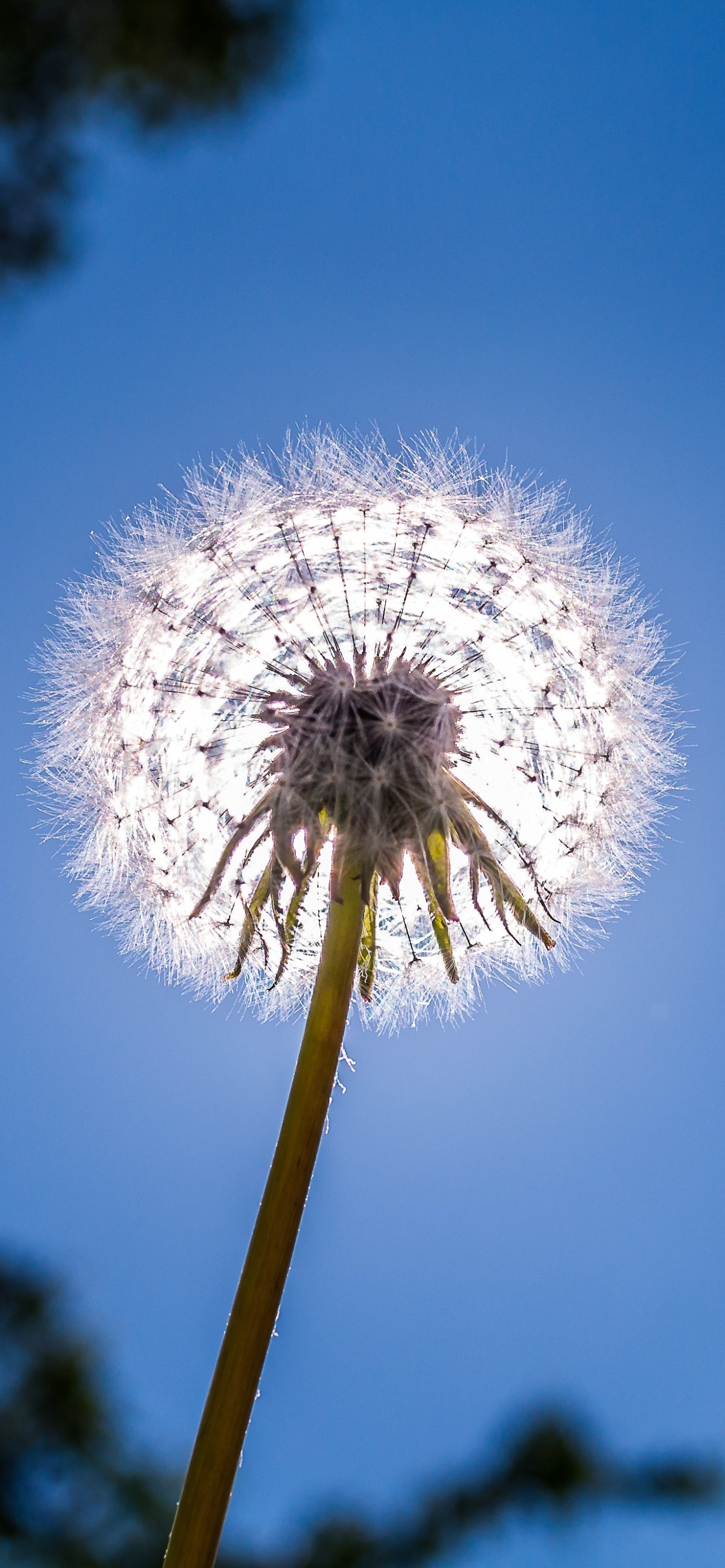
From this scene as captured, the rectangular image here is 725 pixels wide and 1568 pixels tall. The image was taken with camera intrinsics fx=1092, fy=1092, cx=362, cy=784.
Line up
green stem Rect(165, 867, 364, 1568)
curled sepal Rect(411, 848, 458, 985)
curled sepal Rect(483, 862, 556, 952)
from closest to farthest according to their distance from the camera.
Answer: green stem Rect(165, 867, 364, 1568) → curled sepal Rect(411, 848, 458, 985) → curled sepal Rect(483, 862, 556, 952)

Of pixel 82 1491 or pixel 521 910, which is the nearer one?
pixel 521 910

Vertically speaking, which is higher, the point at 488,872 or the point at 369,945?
the point at 488,872

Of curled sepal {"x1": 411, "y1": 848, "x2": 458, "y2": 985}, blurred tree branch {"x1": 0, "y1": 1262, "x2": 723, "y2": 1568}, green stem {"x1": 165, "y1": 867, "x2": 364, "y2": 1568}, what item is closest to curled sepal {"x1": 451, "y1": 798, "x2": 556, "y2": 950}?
curled sepal {"x1": 411, "y1": 848, "x2": 458, "y2": 985}

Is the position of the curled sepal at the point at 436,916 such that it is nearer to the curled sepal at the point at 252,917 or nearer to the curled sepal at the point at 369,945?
the curled sepal at the point at 369,945

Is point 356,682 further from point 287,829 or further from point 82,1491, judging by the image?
point 82,1491

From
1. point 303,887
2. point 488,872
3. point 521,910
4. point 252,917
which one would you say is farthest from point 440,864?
point 252,917

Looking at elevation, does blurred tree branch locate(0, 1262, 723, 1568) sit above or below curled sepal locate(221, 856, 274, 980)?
below

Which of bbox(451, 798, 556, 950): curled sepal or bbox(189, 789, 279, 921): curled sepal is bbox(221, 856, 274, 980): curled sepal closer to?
bbox(189, 789, 279, 921): curled sepal

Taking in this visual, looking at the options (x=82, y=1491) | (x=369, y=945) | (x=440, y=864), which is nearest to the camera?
(x=440, y=864)
